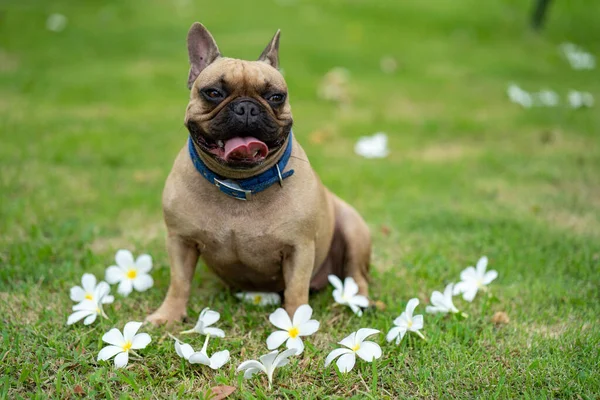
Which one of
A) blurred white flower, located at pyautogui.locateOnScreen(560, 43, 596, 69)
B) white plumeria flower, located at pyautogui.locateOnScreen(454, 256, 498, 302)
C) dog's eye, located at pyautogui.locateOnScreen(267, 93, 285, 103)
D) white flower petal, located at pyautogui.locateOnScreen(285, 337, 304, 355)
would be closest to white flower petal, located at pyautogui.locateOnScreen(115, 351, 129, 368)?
white flower petal, located at pyautogui.locateOnScreen(285, 337, 304, 355)

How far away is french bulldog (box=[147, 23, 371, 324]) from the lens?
9.06ft

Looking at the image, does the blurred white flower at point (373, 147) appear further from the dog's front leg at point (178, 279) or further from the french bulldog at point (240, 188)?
the dog's front leg at point (178, 279)

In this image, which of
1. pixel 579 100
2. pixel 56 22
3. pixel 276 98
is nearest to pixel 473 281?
pixel 276 98

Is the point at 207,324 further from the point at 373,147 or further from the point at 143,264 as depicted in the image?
the point at 373,147

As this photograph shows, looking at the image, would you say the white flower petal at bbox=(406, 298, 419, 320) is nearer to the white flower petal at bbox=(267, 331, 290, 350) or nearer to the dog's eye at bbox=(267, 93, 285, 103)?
the white flower petal at bbox=(267, 331, 290, 350)

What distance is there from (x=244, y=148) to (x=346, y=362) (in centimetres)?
104

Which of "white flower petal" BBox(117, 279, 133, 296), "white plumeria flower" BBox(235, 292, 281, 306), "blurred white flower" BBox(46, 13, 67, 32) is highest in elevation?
"white plumeria flower" BBox(235, 292, 281, 306)

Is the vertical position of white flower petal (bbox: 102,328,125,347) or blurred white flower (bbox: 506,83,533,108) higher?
white flower petal (bbox: 102,328,125,347)

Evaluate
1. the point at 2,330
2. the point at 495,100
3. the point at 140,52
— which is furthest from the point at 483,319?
the point at 140,52

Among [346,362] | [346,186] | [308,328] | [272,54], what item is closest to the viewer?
[346,362]

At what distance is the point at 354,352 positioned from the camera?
109 inches

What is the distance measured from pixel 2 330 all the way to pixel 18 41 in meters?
8.36

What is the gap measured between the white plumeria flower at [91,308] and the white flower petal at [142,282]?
10.0 inches

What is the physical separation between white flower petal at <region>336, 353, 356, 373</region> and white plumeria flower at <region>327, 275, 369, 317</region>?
0.55m
